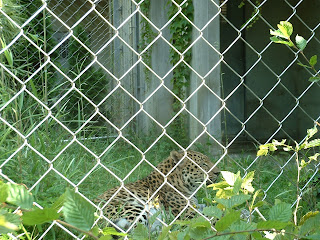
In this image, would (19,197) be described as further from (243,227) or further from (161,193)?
(161,193)

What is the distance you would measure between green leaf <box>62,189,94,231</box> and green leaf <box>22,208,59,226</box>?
0.08 ft

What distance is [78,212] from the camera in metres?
1.20

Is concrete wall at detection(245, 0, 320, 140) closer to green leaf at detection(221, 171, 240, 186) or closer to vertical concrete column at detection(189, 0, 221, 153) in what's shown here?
vertical concrete column at detection(189, 0, 221, 153)

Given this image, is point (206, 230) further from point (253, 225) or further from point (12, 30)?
point (12, 30)

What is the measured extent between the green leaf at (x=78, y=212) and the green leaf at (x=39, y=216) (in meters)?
0.03

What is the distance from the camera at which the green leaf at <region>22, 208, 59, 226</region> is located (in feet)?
3.91

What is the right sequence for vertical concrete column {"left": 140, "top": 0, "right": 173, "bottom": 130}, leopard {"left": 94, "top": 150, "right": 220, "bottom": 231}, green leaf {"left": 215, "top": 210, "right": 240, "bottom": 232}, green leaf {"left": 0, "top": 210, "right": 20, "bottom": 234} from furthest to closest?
vertical concrete column {"left": 140, "top": 0, "right": 173, "bottom": 130}, leopard {"left": 94, "top": 150, "right": 220, "bottom": 231}, green leaf {"left": 215, "top": 210, "right": 240, "bottom": 232}, green leaf {"left": 0, "top": 210, "right": 20, "bottom": 234}

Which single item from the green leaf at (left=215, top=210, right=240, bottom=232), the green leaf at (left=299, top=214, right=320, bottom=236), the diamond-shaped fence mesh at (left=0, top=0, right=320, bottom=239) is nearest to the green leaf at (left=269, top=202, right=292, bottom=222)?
the green leaf at (left=299, top=214, right=320, bottom=236)

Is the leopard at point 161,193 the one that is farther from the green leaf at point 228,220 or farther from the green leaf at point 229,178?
the green leaf at point 228,220

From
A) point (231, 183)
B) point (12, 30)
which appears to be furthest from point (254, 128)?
point (231, 183)

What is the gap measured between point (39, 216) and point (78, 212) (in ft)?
0.29

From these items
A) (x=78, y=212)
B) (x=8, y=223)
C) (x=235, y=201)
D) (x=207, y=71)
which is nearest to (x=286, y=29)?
(x=235, y=201)

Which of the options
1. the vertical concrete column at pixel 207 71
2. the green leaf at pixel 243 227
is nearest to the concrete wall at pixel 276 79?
the vertical concrete column at pixel 207 71

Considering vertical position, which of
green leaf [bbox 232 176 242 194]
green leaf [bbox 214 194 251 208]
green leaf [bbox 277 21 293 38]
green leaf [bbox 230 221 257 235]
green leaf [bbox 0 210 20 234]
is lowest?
green leaf [bbox 230 221 257 235]
